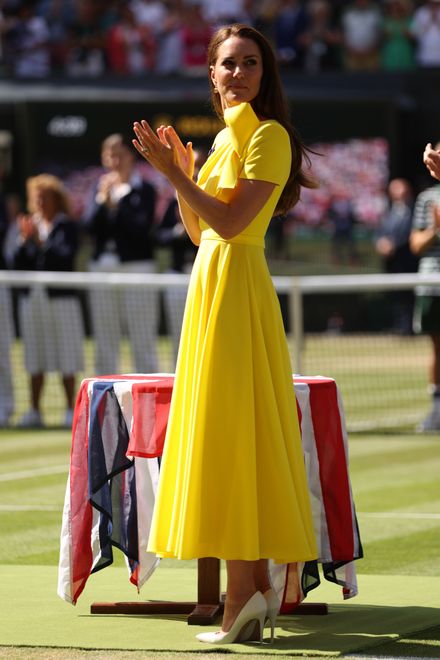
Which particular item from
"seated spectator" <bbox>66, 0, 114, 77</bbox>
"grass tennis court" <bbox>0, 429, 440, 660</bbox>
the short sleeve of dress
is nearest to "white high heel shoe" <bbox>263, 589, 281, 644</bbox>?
"grass tennis court" <bbox>0, 429, 440, 660</bbox>

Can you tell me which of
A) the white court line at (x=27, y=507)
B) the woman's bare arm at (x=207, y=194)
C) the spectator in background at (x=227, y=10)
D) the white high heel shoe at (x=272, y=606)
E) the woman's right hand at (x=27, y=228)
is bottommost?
the white court line at (x=27, y=507)

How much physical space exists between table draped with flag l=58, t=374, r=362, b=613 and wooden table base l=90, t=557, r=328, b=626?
12cm

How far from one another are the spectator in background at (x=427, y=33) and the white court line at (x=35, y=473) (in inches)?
621

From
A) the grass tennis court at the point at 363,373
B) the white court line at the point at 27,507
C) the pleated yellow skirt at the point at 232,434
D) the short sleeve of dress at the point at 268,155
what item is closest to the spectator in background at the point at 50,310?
the grass tennis court at the point at 363,373

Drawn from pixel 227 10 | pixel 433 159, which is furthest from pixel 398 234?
pixel 433 159

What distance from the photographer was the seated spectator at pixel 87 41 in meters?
26.7

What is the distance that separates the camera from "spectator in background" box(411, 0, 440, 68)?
2545cm

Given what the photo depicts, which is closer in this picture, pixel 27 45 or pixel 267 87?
pixel 267 87

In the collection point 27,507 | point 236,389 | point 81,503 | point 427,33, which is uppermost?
point 427,33

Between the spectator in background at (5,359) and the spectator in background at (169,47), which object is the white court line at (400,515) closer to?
the spectator in background at (5,359)

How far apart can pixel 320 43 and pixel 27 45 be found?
512 cm

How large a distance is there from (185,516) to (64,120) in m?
21.7

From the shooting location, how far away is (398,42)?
25797 mm

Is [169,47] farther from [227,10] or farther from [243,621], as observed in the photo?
[243,621]
